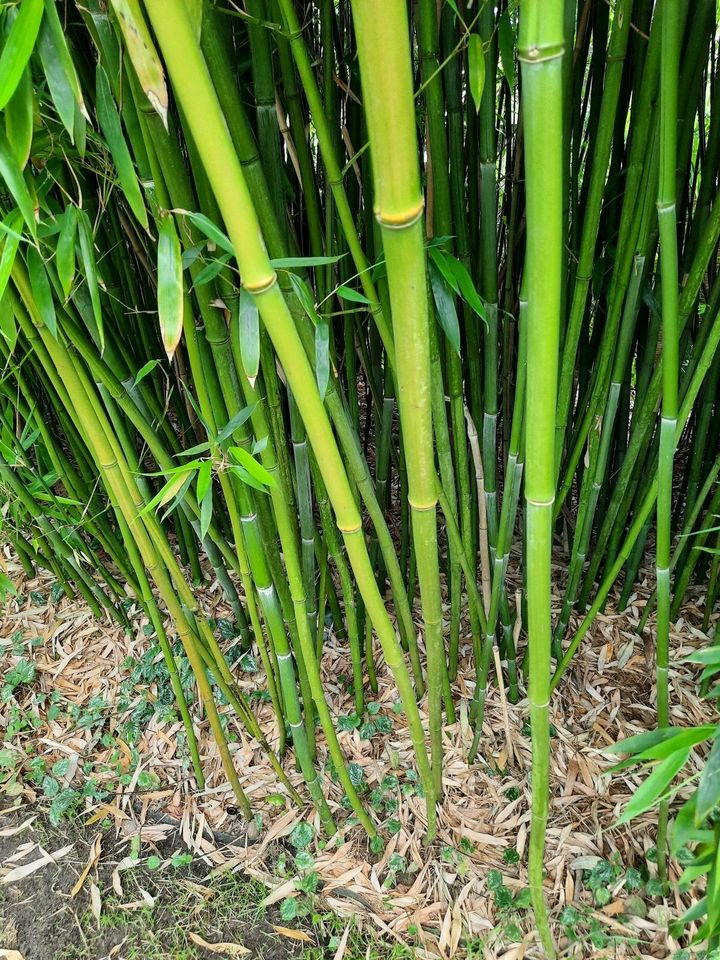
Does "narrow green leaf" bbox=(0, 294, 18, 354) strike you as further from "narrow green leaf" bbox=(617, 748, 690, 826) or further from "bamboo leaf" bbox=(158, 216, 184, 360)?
"narrow green leaf" bbox=(617, 748, 690, 826)

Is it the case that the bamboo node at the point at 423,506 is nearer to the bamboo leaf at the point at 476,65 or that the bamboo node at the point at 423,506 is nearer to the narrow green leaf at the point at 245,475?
the narrow green leaf at the point at 245,475

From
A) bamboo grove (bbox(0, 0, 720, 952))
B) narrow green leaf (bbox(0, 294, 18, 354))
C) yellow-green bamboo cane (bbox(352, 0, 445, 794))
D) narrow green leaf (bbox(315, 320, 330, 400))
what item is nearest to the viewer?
yellow-green bamboo cane (bbox(352, 0, 445, 794))

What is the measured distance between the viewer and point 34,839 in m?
1.34

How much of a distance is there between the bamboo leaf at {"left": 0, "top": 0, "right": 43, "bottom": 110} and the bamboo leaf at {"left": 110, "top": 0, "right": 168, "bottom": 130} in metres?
0.07

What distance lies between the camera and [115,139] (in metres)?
0.67

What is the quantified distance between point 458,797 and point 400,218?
1.14m

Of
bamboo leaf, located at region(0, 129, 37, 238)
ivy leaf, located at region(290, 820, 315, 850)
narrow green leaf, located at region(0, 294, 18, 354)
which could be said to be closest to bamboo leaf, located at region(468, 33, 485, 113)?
bamboo leaf, located at region(0, 129, 37, 238)

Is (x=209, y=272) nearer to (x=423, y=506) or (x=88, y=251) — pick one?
(x=88, y=251)

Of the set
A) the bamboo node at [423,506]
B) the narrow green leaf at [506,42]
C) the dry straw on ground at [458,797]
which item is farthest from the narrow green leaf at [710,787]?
the narrow green leaf at [506,42]

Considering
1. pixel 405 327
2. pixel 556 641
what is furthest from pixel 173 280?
pixel 556 641

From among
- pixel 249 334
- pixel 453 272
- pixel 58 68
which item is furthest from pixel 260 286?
pixel 453 272

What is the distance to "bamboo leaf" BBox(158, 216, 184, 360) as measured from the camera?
685 mm

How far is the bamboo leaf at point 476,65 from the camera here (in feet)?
2.45

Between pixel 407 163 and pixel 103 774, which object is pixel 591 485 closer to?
pixel 407 163
